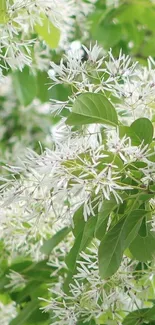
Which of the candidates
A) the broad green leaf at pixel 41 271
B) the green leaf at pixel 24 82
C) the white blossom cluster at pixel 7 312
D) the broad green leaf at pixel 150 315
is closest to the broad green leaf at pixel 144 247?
the broad green leaf at pixel 150 315

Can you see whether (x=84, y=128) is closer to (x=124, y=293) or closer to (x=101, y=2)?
(x=124, y=293)

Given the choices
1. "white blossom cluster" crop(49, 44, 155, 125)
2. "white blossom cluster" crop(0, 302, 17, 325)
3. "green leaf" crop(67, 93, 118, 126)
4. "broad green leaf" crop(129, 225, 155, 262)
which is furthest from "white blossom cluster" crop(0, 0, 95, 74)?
"white blossom cluster" crop(0, 302, 17, 325)

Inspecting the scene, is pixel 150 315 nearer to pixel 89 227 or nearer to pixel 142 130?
pixel 89 227

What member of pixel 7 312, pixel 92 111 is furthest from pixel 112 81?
pixel 7 312

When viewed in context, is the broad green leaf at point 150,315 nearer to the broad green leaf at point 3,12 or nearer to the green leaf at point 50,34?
the broad green leaf at point 3,12

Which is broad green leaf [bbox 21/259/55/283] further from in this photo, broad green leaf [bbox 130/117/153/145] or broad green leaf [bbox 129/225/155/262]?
broad green leaf [bbox 130/117/153/145]

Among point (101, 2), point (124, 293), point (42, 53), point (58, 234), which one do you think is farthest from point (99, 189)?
point (101, 2)
